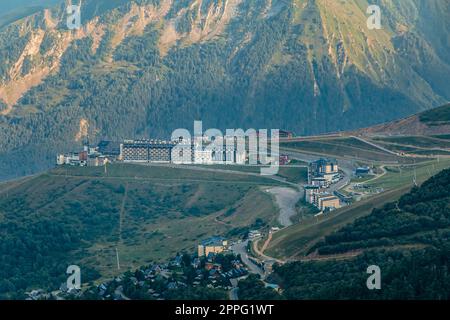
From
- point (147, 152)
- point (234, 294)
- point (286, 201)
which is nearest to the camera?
point (234, 294)

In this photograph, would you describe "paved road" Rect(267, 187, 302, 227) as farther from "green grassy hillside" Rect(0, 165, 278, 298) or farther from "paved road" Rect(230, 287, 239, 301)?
"paved road" Rect(230, 287, 239, 301)

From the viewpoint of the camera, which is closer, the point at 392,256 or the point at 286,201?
the point at 392,256

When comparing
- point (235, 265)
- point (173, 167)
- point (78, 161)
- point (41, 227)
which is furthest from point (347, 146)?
point (235, 265)

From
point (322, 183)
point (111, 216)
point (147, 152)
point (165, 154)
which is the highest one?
point (147, 152)

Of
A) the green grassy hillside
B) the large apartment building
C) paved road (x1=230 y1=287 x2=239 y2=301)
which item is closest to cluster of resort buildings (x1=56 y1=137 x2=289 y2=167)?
the large apartment building

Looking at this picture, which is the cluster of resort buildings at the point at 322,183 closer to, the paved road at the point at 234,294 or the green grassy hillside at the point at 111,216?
the green grassy hillside at the point at 111,216

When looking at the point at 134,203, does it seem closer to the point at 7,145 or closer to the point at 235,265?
the point at 235,265

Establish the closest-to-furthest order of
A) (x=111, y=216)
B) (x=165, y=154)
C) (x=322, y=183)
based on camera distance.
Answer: (x=322, y=183), (x=111, y=216), (x=165, y=154)

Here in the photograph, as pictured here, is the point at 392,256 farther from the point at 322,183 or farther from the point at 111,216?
the point at 111,216

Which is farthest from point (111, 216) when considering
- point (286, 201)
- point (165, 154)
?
point (165, 154)

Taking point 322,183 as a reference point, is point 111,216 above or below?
below

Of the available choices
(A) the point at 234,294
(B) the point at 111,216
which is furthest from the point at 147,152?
(A) the point at 234,294
